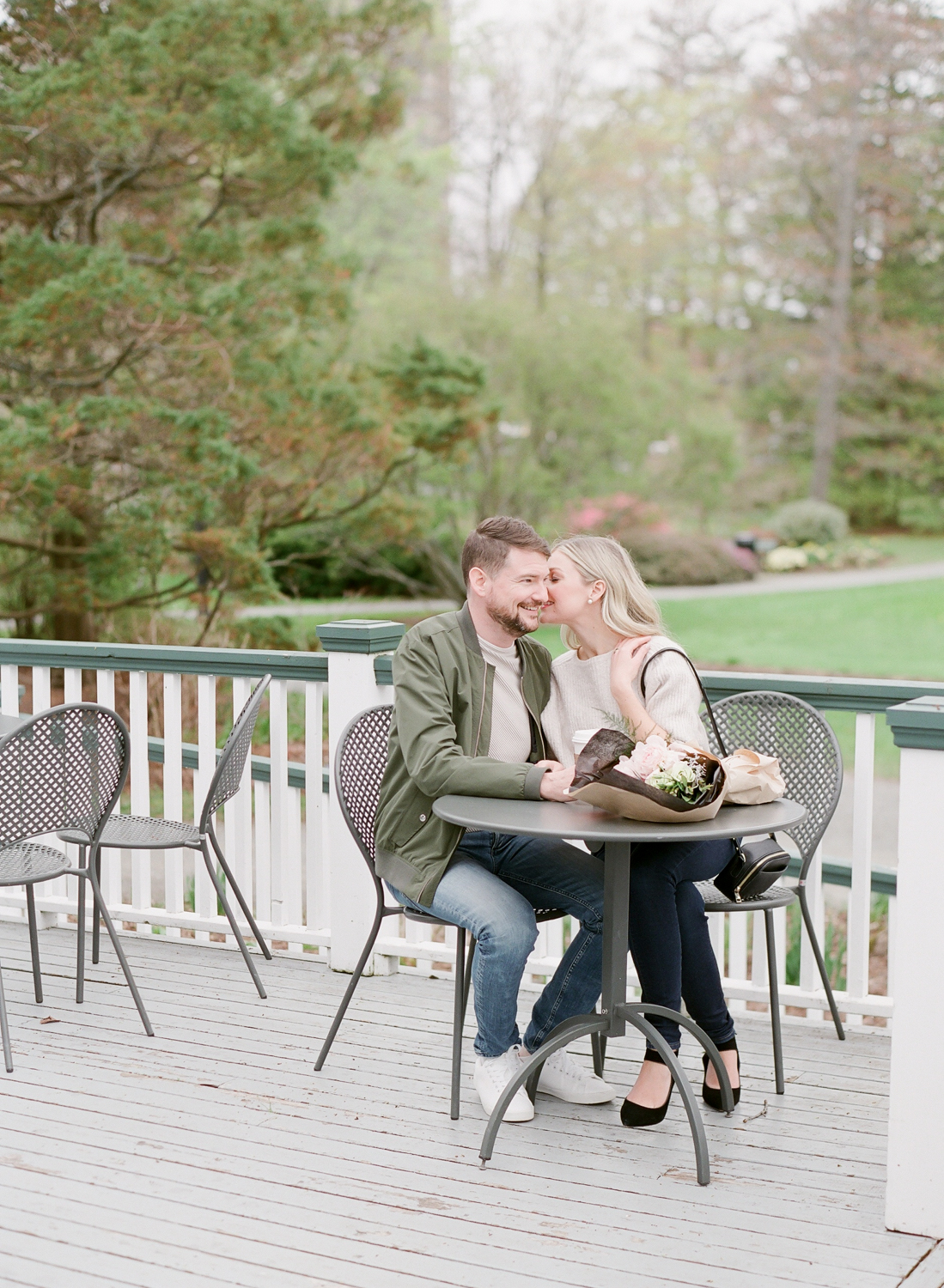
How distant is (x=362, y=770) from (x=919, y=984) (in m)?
1.43

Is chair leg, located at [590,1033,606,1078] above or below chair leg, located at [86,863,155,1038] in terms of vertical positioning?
below

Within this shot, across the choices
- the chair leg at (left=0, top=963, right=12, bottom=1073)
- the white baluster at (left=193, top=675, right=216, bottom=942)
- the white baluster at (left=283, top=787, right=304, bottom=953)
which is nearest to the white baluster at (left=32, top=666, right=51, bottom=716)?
the white baluster at (left=193, top=675, right=216, bottom=942)

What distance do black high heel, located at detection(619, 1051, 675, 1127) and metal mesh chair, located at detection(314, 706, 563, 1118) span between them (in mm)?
389

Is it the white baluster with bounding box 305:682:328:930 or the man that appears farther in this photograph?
the white baluster with bounding box 305:682:328:930

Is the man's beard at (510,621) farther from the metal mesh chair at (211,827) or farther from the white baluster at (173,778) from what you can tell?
the white baluster at (173,778)

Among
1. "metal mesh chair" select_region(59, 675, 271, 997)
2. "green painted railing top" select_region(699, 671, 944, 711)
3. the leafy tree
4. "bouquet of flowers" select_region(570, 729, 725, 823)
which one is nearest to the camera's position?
"bouquet of flowers" select_region(570, 729, 725, 823)

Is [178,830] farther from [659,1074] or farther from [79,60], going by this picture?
[79,60]

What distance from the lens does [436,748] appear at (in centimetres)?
286

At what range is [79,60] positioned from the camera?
888 cm

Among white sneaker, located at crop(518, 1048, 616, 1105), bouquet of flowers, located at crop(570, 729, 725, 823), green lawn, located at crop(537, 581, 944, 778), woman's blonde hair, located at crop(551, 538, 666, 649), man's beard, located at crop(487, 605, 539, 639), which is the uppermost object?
woman's blonde hair, located at crop(551, 538, 666, 649)

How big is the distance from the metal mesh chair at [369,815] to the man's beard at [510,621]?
50 centimetres

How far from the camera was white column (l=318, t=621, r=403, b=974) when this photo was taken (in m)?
3.84

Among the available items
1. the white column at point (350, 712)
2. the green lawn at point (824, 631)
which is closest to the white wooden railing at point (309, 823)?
the white column at point (350, 712)

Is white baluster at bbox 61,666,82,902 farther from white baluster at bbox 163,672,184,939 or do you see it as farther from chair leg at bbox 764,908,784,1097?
chair leg at bbox 764,908,784,1097
